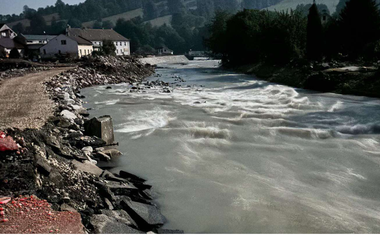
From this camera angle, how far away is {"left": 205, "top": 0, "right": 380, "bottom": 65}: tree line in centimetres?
3266

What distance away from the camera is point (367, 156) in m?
9.23

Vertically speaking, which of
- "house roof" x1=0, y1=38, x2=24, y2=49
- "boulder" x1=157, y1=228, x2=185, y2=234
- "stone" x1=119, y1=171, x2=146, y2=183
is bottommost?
"boulder" x1=157, y1=228, x2=185, y2=234

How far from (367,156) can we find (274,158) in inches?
104

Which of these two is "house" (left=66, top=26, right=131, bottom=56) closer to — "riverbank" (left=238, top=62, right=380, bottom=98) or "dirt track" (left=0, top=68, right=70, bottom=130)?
"riverbank" (left=238, top=62, right=380, bottom=98)

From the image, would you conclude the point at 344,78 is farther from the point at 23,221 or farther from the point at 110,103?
the point at 23,221

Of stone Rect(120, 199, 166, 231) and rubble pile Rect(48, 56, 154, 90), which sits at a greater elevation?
rubble pile Rect(48, 56, 154, 90)

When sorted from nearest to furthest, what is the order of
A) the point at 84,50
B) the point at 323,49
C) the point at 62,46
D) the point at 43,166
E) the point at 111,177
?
1. the point at 43,166
2. the point at 111,177
3. the point at 323,49
4. the point at 62,46
5. the point at 84,50

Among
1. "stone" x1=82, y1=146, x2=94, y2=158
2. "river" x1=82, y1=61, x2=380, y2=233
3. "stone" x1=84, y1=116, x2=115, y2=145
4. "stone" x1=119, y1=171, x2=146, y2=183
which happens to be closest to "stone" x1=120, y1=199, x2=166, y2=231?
"river" x1=82, y1=61, x2=380, y2=233

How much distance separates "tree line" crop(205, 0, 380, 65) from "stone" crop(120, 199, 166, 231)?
28.5m

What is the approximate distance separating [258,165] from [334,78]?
17.8 metres

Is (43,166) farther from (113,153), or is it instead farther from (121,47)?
(121,47)

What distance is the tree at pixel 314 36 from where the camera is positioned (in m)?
34.5

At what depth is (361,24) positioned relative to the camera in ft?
108

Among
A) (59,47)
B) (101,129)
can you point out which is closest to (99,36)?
(59,47)
